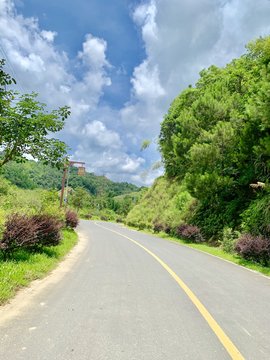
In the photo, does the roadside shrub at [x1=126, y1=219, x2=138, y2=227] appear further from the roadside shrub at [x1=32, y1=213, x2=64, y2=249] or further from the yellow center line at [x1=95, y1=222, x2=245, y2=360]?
the yellow center line at [x1=95, y1=222, x2=245, y2=360]

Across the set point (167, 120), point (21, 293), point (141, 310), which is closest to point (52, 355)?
point (141, 310)

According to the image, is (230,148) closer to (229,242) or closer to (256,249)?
(229,242)

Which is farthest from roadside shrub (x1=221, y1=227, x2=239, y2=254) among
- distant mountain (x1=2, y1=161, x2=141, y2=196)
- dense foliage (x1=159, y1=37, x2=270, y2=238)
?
distant mountain (x1=2, y1=161, x2=141, y2=196)

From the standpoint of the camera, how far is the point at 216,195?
1600 centimetres

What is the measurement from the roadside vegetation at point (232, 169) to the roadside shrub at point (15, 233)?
7883 millimetres

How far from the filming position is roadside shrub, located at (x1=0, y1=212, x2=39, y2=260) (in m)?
5.20

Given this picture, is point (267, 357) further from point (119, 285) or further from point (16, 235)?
point (16, 235)

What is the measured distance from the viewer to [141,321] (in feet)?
10.6

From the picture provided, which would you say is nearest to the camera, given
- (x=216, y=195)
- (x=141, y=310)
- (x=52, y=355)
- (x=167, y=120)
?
(x=52, y=355)

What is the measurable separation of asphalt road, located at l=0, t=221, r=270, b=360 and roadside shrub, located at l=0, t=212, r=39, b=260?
1.43 meters

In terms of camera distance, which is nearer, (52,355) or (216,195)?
(52,355)

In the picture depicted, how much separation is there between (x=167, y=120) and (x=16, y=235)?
98.6ft

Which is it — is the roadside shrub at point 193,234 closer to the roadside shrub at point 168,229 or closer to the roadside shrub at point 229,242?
the roadside shrub at point 229,242

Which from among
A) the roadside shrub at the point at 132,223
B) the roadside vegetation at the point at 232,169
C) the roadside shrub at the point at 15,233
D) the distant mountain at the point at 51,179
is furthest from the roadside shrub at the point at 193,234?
the distant mountain at the point at 51,179
